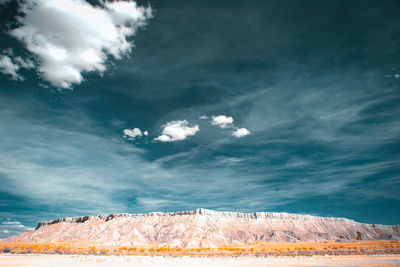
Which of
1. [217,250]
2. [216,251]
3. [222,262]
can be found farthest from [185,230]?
[222,262]

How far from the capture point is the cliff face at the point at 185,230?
144875 mm

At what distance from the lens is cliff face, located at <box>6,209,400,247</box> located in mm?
144875

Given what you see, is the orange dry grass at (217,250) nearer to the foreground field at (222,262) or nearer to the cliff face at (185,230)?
the foreground field at (222,262)

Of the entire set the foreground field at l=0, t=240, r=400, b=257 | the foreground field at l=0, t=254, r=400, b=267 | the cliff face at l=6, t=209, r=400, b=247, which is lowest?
the foreground field at l=0, t=254, r=400, b=267

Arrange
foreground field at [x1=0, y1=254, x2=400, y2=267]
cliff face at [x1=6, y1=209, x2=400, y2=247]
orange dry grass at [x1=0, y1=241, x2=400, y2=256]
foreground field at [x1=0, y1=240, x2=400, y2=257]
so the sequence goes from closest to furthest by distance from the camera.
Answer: foreground field at [x1=0, y1=254, x2=400, y2=267] → foreground field at [x1=0, y1=240, x2=400, y2=257] → orange dry grass at [x1=0, y1=241, x2=400, y2=256] → cliff face at [x1=6, y1=209, x2=400, y2=247]

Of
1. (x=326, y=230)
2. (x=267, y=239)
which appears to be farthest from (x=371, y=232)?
(x=267, y=239)

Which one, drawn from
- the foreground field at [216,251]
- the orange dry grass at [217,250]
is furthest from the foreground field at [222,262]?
the orange dry grass at [217,250]

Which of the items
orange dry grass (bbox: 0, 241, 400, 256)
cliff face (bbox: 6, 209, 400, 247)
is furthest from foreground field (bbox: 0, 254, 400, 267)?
cliff face (bbox: 6, 209, 400, 247)

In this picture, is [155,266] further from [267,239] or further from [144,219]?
[144,219]

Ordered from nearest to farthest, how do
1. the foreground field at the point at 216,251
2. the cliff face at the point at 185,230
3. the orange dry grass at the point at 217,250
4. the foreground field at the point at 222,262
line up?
the foreground field at the point at 222,262 → the foreground field at the point at 216,251 → the orange dry grass at the point at 217,250 → the cliff face at the point at 185,230

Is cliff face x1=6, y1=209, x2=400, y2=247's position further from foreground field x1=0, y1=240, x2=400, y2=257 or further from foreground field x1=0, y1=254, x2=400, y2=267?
foreground field x1=0, y1=254, x2=400, y2=267

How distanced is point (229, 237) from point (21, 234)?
130710mm

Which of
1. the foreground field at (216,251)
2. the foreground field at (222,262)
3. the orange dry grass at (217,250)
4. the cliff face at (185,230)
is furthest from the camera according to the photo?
the cliff face at (185,230)

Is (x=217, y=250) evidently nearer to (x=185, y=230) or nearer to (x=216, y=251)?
(x=216, y=251)
